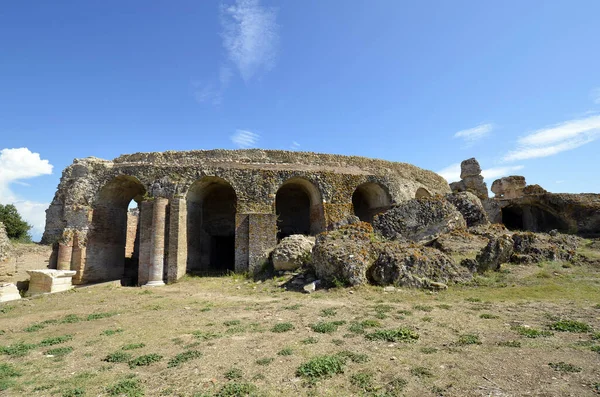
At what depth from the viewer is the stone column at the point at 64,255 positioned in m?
15.2

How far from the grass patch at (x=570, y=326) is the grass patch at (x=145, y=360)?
21.6ft

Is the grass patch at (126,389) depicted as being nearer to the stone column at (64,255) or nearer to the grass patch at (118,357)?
the grass patch at (118,357)

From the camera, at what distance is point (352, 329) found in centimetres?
631

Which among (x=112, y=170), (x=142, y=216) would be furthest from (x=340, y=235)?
(x=112, y=170)

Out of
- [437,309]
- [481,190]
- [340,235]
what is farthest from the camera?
[481,190]

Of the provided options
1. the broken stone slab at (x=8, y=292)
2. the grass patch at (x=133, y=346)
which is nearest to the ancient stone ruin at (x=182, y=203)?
the broken stone slab at (x=8, y=292)

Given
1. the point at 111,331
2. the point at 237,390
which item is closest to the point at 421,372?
the point at 237,390

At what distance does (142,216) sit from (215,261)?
5.49 metres

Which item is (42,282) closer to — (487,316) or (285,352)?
(285,352)

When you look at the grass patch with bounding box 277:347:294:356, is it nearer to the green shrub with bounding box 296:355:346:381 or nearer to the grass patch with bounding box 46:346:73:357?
the green shrub with bounding box 296:355:346:381

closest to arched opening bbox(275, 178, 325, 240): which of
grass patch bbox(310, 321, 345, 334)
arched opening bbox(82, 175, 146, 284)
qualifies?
arched opening bbox(82, 175, 146, 284)

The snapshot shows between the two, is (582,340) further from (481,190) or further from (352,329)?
(481,190)

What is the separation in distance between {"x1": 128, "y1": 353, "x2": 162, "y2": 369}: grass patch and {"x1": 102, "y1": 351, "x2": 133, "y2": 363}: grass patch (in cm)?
18

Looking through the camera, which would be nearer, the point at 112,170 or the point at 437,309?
the point at 437,309
